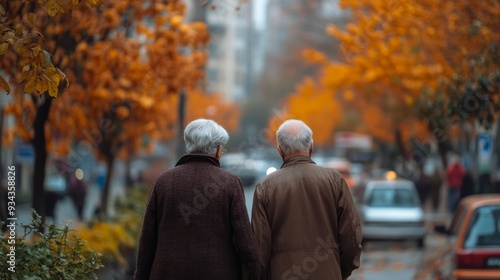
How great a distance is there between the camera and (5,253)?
640cm

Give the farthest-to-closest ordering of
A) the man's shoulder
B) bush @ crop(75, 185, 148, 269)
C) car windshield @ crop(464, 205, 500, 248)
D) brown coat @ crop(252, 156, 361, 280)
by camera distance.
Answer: bush @ crop(75, 185, 148, 269)
car windshield @ crop(464, 205, 500, 248)
the man's shoulder
brown coat @ crop(252, 156, 361, 280)

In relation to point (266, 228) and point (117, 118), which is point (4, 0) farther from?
point (117, 118)

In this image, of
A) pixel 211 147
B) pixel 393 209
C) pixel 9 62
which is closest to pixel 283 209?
pixel 211 147

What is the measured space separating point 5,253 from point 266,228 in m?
1.56

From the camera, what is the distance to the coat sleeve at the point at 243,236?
617cm

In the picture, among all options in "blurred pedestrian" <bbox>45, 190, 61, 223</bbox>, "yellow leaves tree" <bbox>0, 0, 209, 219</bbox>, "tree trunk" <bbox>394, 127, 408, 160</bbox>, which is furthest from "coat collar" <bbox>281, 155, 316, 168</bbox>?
"tree trunk" <bbox>394, 127, 408, 160</bbox>

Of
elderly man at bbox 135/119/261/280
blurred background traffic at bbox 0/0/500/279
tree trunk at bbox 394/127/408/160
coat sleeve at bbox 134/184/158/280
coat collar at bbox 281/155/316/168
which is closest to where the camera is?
elderly man at bbox 135/119/261/280

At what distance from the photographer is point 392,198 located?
24906 mm

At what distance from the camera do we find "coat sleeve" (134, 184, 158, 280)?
6219 millimetres

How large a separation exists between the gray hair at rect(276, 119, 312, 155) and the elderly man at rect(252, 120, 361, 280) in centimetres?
17

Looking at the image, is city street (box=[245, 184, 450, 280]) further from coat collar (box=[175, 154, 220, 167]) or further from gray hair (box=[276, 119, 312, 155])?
coat collar (box=[175, 154, 220, 167])

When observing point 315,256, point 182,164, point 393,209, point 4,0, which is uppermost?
point 4,0

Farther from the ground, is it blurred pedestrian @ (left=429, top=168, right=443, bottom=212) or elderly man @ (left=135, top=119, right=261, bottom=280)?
elderly man @ (left=135, top=119, right=261, bottom=280)

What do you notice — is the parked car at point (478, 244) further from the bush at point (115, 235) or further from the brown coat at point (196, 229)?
the brown coat at point (196, 229)
